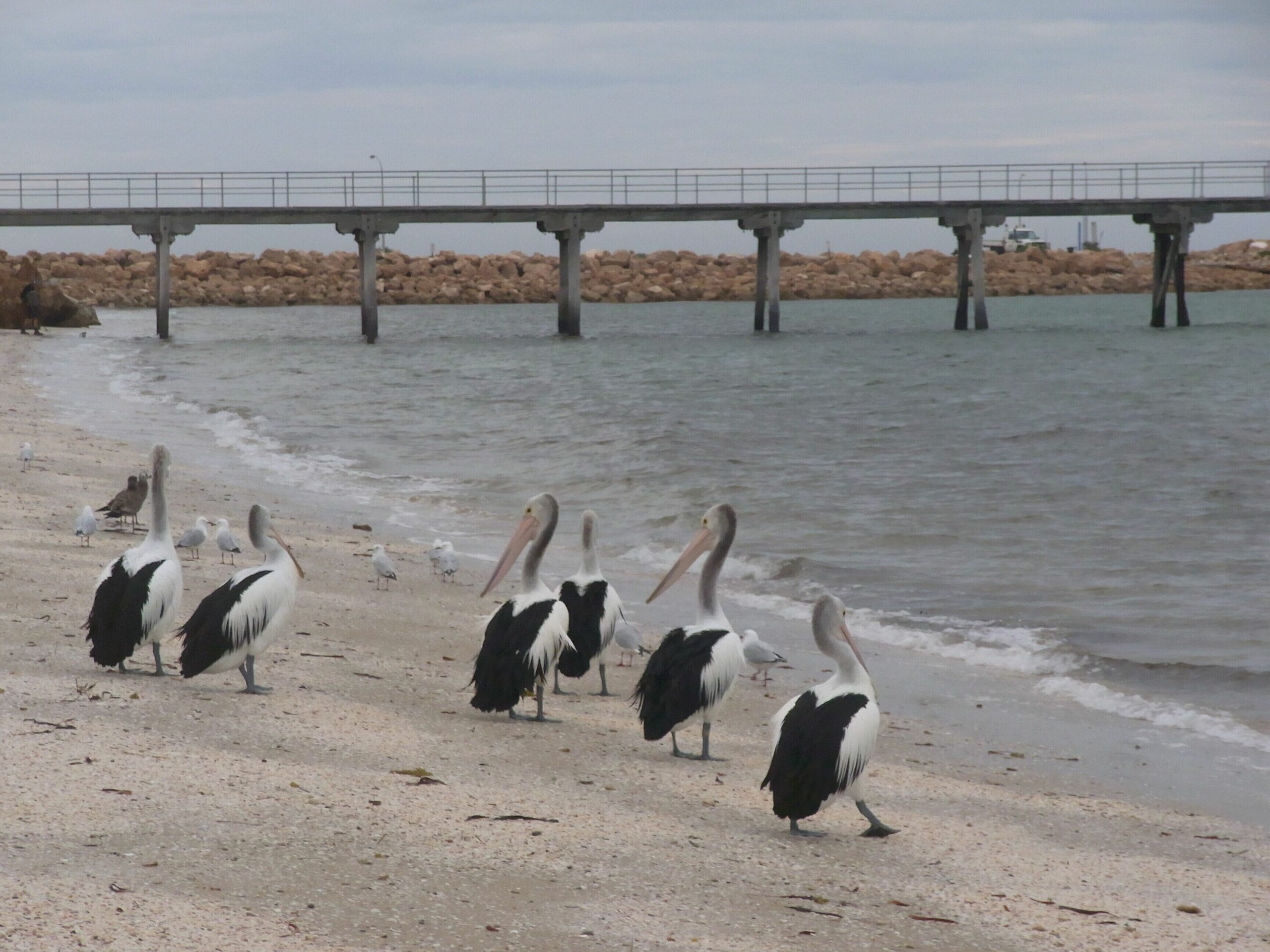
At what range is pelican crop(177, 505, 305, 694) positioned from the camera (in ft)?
21.7

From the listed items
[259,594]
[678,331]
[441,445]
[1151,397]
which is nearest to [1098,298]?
[678,331]

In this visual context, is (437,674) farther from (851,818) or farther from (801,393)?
(801,393)

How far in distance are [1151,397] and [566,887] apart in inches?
1028

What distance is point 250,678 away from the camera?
6.75 m

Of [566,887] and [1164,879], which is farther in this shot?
[1164,879]

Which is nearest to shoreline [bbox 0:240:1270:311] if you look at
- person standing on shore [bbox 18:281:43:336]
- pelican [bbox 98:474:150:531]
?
person standing on shore [bbox 18:281:43:336]

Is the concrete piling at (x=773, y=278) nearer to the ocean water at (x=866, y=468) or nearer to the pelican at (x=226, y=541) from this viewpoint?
the ocean water at (x=866, y=468)

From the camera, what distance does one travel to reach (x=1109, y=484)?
17547 mm

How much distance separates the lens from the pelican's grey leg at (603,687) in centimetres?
800

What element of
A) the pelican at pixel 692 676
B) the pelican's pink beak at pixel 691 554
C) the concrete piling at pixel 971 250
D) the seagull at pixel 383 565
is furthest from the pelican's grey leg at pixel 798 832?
the concrete piling at pixel 971 250

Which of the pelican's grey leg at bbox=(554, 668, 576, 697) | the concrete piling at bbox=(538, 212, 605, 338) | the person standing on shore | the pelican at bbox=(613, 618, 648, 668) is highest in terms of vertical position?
the concrete piling at bbox=(538, 212, 605, 338)

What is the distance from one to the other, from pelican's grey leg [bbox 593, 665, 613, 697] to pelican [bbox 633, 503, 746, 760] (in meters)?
1.20

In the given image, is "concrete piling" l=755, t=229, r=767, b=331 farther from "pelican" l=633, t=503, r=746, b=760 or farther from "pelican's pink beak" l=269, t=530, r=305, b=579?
"pelican" l=633, t=503, r=746, b=760

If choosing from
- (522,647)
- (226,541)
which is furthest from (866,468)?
(522,647)
